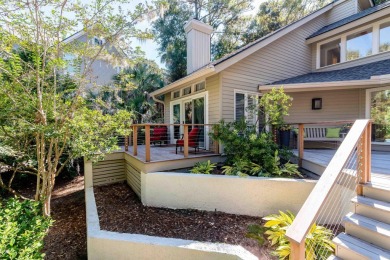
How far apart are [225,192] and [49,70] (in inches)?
182

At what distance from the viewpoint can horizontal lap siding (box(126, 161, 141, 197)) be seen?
5.89 metres

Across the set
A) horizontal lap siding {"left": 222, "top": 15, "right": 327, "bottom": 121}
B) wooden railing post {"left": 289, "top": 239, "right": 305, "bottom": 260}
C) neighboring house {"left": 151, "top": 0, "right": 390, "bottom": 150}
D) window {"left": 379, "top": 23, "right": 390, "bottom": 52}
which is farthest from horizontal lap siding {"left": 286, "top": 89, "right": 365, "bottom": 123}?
wooden railing post {"left": 289, "top": 239, "right": 305, "bottom": 260}

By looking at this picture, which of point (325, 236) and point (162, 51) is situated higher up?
point (162, 51)

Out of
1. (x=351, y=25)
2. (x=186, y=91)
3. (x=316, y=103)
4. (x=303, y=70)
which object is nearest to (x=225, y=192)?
(x=186, y=91)

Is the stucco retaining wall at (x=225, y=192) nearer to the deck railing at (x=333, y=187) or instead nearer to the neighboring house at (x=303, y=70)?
the deck railing at (x=333, y=187)

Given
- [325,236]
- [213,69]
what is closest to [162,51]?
[213,69]

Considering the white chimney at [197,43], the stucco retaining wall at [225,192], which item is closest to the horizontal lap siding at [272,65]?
the stucco retaining wall at [225,192]

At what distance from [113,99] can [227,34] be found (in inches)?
479

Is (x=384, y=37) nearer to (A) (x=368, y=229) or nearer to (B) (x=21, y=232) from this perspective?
(A) (x=368, y=229)

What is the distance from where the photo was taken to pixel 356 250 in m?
2.34

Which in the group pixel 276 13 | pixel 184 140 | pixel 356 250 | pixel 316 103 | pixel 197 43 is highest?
pixel 276 13

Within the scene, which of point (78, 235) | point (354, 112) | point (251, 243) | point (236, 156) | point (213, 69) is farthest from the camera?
point (354, 112)

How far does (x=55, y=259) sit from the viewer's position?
3.68 meters

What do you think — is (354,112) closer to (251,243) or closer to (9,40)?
(251,243)
